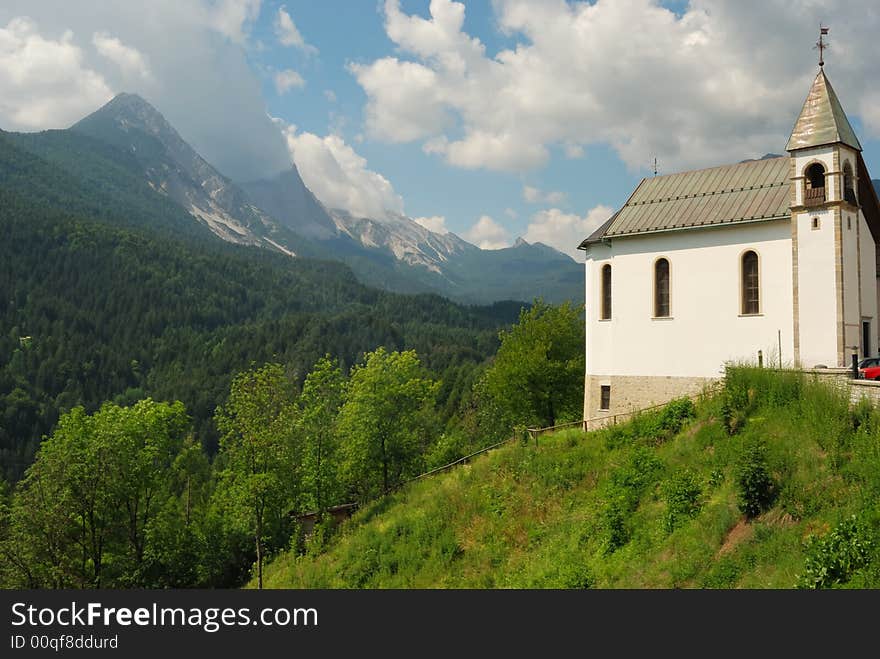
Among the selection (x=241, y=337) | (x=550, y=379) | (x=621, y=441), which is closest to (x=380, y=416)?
(x=550, y=379)

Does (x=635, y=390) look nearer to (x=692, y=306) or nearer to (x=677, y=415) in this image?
(x=692, y=306)

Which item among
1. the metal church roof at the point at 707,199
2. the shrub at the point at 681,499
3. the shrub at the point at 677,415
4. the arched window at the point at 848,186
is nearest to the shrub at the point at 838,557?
the shrub at the point at 681,499

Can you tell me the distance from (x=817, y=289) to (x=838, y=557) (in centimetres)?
1659

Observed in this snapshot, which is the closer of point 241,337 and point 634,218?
point 634,218

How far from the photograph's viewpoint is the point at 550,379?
43125 millimetres

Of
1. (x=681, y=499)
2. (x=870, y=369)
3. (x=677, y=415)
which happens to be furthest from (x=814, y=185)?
(x=681, y=499)

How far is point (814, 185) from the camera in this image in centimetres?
2828

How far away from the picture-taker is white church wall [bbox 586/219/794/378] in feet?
94.9

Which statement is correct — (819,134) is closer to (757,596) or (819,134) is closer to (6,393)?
(757,596)

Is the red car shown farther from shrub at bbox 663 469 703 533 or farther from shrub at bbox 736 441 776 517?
shrub at bbox 736 441 776 517

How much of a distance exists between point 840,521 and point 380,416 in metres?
31.0

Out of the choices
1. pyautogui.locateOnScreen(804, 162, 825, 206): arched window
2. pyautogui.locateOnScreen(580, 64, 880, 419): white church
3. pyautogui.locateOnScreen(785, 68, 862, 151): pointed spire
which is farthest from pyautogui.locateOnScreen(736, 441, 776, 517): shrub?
pyautogui.locateOnScreen(785, 68, 862, 151): pointed spire

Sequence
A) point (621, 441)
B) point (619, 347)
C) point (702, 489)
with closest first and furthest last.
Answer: point (702, 489) < point (621, 441) < point (619, 347)

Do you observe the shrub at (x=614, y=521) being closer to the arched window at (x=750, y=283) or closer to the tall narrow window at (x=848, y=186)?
the arched window at (x=750, y=283)
